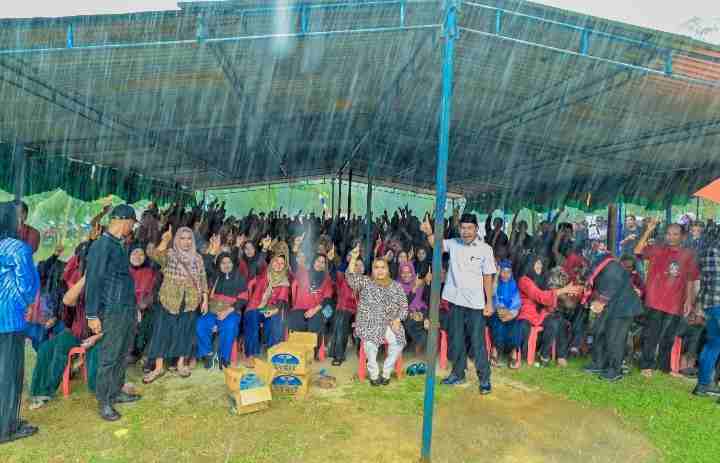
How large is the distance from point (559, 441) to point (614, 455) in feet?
1.22

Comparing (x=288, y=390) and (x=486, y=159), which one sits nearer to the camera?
(x=288, y=390)

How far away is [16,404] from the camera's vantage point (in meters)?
3.48

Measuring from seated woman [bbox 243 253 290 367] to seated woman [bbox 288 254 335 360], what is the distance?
13 centimetres

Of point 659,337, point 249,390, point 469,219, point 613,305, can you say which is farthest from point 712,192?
point 249,390

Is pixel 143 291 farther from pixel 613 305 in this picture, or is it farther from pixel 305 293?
pixel 613 305

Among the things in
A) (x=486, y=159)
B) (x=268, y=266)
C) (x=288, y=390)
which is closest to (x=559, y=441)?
(x=288, y=390)

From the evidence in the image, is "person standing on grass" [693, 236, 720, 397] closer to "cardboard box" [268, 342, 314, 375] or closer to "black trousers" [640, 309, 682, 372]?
"black trousers" [640, 309, 682, 372]

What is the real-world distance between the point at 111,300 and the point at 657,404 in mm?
4896

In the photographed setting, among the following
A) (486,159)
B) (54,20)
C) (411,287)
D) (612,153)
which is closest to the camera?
(54,20)

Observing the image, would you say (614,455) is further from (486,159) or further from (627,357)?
(486,159)

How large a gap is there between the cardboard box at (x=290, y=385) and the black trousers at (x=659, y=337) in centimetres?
376

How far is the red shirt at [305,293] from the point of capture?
546 centimetres

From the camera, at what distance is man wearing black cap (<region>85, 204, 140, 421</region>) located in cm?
357

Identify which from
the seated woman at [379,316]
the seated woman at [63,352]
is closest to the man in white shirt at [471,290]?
the seated woman at [379,316]
